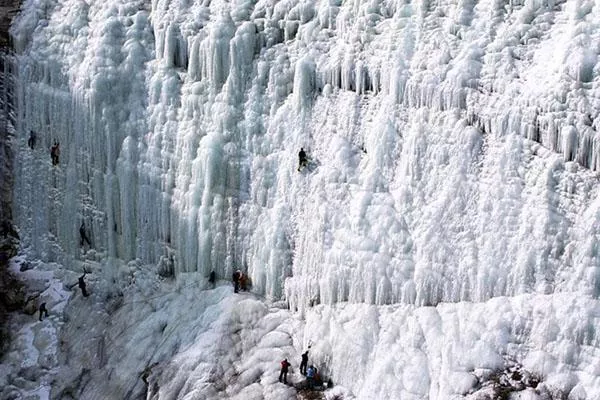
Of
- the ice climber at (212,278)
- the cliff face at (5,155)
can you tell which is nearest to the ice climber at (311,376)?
the ice climber at (212,278)

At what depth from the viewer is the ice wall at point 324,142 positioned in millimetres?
25703

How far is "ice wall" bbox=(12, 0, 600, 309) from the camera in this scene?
25703mm

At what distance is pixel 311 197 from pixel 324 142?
1525mm

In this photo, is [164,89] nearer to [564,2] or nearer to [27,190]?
[27,190]

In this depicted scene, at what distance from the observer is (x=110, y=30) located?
33.2 m

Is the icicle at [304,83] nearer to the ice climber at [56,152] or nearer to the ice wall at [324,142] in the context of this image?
the ice wall at [324,142]

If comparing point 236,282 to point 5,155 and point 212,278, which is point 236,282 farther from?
point 5,155

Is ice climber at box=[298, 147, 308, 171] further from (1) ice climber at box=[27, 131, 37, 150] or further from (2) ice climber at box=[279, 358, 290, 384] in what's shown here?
(1) ice climber at box=[27, 131, 37, 150]

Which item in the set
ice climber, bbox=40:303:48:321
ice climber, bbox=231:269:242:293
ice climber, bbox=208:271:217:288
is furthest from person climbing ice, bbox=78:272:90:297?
ice climber, bbox=231:269:242:293

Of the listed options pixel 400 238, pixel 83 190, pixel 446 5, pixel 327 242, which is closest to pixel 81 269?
pixel 83 190

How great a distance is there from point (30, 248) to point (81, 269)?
2455mm

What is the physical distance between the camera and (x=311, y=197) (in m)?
29.0

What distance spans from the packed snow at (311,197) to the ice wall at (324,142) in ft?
0.19

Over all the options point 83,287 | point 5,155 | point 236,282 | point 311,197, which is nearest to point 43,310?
point 83,287
